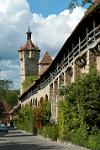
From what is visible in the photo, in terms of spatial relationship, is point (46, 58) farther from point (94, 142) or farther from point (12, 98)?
point (94, 142)

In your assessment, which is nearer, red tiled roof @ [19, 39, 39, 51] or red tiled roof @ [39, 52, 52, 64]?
red tiled roof @ [39, 52, 52, 64]

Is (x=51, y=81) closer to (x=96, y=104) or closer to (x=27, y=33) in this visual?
(x=96, y=104)

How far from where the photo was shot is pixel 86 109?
1373 inches

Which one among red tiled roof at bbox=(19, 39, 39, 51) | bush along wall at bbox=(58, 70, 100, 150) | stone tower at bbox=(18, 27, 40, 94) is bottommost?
bush along wall at bbox=(58, 70, 100, 150)

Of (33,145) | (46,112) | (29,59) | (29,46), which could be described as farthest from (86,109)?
(29,46)

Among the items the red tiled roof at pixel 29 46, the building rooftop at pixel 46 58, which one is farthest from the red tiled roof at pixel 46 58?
the red tiled roof at pixel 29 46

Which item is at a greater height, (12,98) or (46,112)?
(12,98)

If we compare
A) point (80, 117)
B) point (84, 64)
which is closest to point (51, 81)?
point (84, 64)

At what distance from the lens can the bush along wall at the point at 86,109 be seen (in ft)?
112

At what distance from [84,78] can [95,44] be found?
12.3 feet

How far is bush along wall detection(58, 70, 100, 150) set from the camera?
34.2m

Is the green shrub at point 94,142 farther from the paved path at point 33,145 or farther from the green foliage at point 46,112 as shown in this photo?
the green foliage at point 46,112

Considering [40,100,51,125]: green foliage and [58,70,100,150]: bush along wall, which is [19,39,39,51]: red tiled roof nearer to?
[40,100,51,125]: green foliage

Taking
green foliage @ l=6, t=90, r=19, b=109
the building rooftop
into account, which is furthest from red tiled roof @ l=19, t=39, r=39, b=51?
→ green foliage @ l=6, t=90, r=19, b=109
